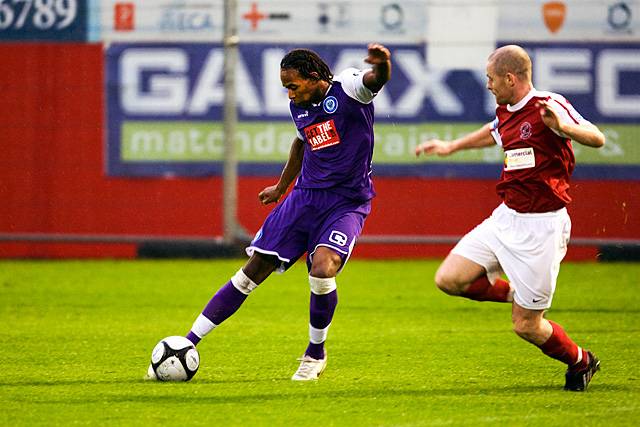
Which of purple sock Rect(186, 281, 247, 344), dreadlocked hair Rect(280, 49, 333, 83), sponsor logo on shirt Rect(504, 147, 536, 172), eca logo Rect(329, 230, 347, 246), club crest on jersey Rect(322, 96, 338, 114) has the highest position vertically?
dreadlocked hair Rect(280, 49, 333, 83)

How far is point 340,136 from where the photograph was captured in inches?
285

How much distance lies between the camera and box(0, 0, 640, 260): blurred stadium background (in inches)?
557

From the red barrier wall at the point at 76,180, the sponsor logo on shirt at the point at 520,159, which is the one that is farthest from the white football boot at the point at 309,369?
the red barrier wall at the point at 76,180

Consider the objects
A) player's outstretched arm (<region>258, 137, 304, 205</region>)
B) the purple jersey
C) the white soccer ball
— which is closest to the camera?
the white soccer ball

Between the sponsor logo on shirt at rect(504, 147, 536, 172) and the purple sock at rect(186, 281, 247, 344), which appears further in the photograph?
the purple sock at rect(186, 281, 247, 344)

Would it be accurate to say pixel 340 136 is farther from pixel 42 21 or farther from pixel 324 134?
pixel 42 21

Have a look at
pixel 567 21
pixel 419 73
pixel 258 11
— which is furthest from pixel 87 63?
pixel 567 21

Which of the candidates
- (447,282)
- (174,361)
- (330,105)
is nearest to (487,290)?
(447,282)

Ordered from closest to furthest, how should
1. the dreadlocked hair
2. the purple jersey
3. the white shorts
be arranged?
the white shorts → the dreadlocked hair → the purple jersey

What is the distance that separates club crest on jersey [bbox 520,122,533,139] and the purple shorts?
45.8 inches

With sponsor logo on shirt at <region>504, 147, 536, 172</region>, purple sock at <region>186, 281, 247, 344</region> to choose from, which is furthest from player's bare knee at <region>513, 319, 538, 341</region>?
purple sock at <region>186, 281, 247, 344</region>

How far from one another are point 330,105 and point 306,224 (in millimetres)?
713

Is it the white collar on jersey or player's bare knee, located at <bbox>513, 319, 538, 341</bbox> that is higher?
the white collar on jersey

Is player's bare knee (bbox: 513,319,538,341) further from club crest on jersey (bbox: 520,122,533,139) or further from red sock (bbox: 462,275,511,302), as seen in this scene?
club crest on jersey (bbox: 520,122,533,139)
